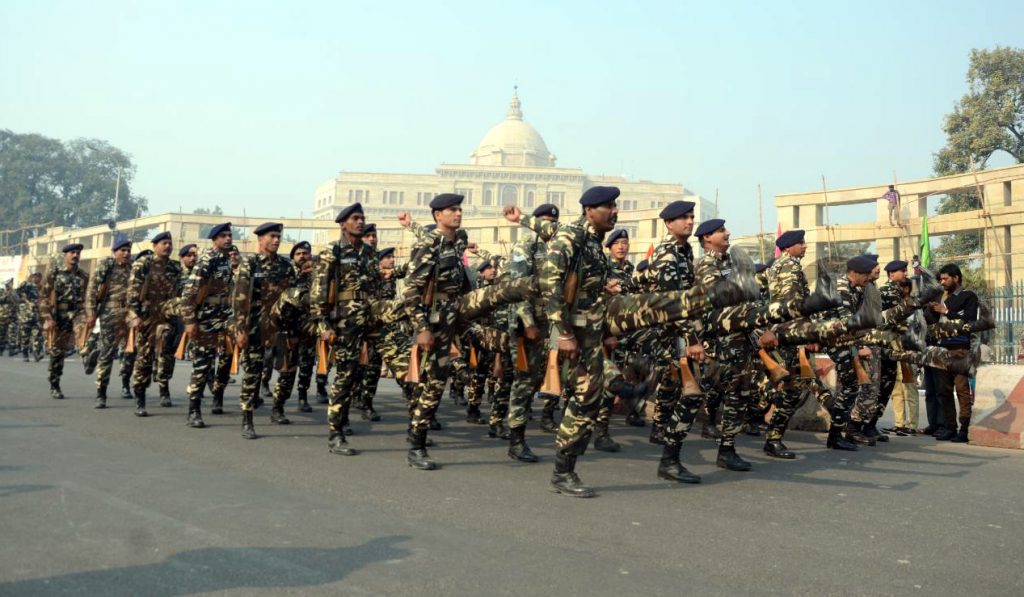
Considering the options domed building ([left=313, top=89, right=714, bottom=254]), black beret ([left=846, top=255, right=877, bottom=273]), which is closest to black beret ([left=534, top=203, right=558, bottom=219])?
black beret ([left=846, top=255, right=877, bottom=273])

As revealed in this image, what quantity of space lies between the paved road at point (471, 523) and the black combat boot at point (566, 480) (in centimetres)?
13

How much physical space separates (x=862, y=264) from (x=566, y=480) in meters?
4.60

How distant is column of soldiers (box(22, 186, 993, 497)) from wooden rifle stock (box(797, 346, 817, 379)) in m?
0.03

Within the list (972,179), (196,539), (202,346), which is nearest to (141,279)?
(202,346)

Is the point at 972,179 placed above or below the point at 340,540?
above

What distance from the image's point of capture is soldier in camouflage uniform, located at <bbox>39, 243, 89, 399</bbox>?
12.5 m

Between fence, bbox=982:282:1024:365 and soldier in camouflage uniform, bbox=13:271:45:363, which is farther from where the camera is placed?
soldier in camouflage uniform, bbox=13:271:45:363

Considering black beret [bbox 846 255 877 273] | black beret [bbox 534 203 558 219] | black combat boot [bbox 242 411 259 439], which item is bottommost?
black combat boot [bbox 242 411 259 439]

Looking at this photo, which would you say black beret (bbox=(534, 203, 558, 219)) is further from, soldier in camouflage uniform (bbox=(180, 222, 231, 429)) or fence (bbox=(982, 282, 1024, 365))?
fence (bbox=(982, 282, 1024, 365))

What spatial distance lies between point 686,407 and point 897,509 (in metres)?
1.73

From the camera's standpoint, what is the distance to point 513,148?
122m

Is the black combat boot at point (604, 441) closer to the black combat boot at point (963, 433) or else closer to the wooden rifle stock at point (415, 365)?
the wooden rifle stock at point (415, 365)

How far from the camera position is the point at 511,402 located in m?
8.16

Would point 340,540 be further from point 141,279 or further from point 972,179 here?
point 972,179
